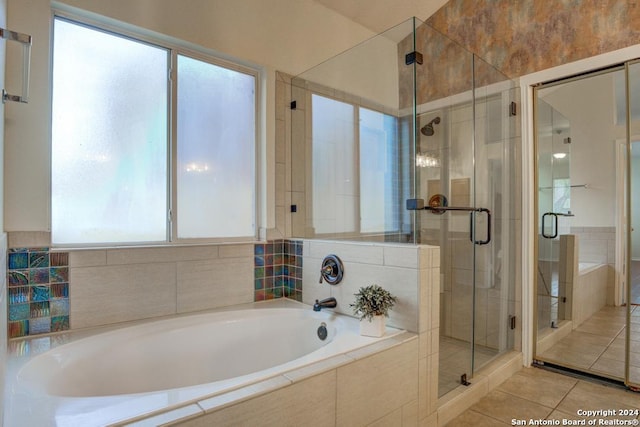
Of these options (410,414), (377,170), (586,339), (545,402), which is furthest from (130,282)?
(586,339)

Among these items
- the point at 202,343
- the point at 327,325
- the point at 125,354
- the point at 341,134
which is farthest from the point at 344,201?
the point at 125,354

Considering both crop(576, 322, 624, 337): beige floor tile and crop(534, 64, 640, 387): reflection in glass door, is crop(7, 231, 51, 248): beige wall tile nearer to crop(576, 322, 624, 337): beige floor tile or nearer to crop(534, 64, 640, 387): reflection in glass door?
crop(534, 64, 640, 387): reflection in glass door

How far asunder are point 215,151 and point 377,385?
179cm

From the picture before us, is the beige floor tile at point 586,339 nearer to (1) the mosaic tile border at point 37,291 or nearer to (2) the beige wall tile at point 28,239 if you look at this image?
(1) the mosaic tile border at point 37,291

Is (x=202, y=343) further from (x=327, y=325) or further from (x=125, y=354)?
(x=327, y=325)

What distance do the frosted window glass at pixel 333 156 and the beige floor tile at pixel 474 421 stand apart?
1.49 metres

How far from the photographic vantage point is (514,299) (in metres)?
2.66

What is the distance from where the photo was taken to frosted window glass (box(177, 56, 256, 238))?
2.32m

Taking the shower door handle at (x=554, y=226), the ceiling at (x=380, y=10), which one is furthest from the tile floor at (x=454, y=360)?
the ceiling at (x=380, y=10)

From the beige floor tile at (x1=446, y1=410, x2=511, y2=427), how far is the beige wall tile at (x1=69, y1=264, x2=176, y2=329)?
67.6 inches

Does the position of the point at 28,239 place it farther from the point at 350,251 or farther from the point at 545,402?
the point at 545,402

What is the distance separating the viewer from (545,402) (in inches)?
81.4

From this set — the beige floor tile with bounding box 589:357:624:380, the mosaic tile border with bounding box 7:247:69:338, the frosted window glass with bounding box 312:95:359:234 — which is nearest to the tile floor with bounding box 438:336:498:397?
the beige floor tile with bounding box 589:357:624:380

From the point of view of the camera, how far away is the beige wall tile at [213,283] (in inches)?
86.7
